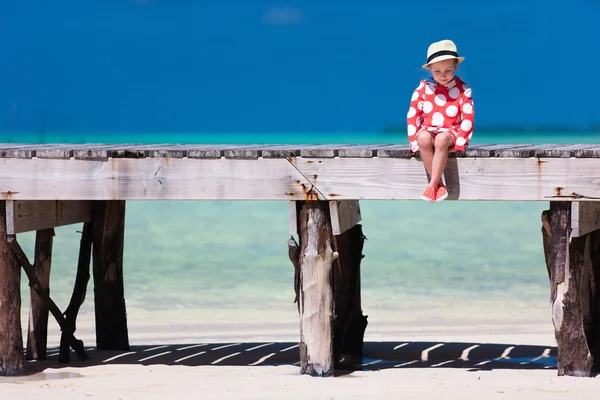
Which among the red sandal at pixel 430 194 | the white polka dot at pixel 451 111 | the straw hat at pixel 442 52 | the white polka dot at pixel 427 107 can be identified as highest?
the straw hat at pixel 442 52

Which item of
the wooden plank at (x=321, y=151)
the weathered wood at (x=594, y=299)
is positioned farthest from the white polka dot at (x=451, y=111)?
the weathered wood at (x=594, y=299)

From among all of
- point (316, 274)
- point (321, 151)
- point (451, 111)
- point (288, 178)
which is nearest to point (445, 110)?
point (451, 111)

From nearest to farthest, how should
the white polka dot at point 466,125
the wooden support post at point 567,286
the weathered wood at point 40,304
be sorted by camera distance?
the white polka dot at point 466,125 < the wooden support post at point 567,286 < the weathered wood at point 40,304

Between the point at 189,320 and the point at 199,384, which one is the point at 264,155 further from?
the point at 189,320

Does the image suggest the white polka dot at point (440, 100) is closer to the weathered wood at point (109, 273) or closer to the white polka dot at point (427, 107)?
the white polka dot at point (427, 107)

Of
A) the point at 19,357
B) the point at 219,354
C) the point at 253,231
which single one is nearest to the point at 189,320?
the point at 219,354

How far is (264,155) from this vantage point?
23.0 feet

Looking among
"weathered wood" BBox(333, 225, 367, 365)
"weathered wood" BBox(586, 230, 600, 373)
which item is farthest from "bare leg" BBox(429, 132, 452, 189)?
"weathered wood" BBox(333, 225, 367, 365)

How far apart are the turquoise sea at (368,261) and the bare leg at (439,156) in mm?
5140

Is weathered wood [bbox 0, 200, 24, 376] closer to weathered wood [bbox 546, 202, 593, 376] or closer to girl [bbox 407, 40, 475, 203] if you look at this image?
girl [bbox 407, 40, 475, 203]

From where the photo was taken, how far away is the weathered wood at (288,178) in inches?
265

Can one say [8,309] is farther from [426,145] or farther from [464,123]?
[464,123]

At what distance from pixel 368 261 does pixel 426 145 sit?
10.5 m

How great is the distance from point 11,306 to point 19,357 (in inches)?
13.7
